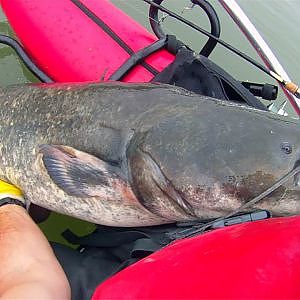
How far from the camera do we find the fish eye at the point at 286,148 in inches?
66.2

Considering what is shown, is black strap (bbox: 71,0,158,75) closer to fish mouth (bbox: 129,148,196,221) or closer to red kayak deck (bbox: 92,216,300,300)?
fish mouth (bbox: 129,148,196,221)

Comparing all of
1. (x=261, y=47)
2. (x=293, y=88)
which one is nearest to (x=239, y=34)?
(x=261, y=47)

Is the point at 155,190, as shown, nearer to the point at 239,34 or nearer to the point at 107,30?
the point at 107,30

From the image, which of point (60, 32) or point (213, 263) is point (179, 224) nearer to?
point (213, 263)

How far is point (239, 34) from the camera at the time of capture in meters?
4.48

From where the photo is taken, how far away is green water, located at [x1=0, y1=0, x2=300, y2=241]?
376cm

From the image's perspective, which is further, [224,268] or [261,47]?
[261,47]

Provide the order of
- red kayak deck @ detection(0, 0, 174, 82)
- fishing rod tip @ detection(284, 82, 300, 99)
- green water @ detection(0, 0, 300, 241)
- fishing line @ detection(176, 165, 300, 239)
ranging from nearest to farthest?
fishing line @ detection(176, 165, 300, 239), fishing rod tip @ detection(284, 82, 300, 99), red kayak deck @ detection(0, 0, 174, 82), green water @ detection(0, 0, 300, 241)

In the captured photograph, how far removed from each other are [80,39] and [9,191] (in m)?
1.09

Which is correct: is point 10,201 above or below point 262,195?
below

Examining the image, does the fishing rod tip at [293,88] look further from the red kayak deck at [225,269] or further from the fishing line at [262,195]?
the red kayak deck at [225,269]

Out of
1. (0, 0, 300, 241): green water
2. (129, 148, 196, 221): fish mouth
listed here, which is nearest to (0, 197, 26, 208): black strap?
(129, 148, 196, 221): fish mouth

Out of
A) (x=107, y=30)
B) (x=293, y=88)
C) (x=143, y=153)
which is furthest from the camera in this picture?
(x=107, y=30)

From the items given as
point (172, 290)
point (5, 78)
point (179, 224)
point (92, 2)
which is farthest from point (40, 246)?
point (5, 78)
